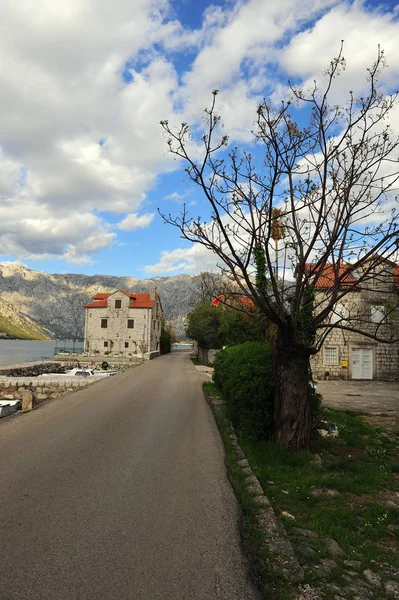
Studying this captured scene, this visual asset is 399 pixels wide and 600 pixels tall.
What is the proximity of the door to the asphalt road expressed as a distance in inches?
836

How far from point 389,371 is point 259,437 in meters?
23.1

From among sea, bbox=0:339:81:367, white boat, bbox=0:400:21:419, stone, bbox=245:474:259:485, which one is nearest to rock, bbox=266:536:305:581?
stone, bbox=245:474:259:485

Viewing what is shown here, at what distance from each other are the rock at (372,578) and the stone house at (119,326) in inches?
2006

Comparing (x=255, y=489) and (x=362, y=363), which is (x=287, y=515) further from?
(x=362, y=363)

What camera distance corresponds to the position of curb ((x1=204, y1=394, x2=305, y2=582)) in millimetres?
3873

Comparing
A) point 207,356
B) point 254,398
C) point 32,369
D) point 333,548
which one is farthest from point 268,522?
point 207,356

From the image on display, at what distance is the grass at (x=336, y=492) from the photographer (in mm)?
4641

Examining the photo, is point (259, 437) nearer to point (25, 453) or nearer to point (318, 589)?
point (25, 453)

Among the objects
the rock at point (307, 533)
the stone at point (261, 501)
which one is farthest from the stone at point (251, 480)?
the rock at point (307, 533)

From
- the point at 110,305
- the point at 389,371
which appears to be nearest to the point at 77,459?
the point at 389,371

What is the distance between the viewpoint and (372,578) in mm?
3957

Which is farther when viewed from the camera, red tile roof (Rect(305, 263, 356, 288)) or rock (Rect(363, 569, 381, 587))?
red tile roof (Rect(305, 263, 356, 288))

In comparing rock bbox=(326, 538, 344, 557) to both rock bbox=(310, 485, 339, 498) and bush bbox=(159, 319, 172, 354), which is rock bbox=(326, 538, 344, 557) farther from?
bush bbox=(159, 319, 172, 354)

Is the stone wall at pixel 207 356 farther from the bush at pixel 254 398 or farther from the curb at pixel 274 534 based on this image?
the curb at pixel 274 534
